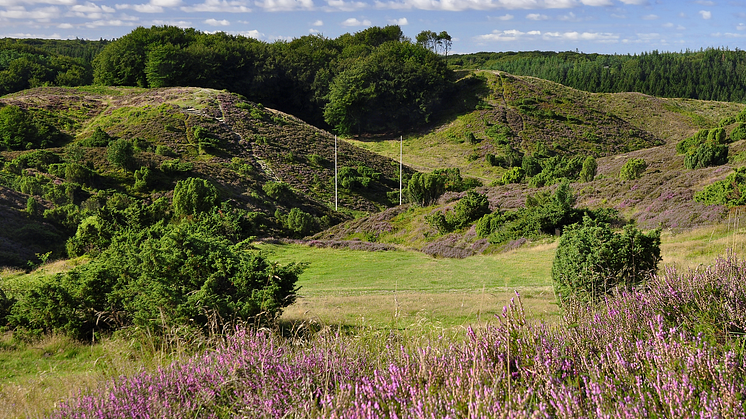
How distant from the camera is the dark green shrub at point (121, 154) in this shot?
40.0 meters

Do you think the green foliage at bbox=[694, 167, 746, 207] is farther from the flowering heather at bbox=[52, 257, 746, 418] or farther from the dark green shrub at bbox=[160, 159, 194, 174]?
the dark green shrub at bbox=[160, 159, 194, 174]

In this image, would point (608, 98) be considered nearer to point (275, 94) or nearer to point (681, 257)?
point (275, 94)

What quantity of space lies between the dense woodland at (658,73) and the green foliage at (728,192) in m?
96.0

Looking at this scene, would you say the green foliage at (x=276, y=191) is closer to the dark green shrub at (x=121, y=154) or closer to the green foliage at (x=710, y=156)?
the dark green shrub at (x=121, y=154)

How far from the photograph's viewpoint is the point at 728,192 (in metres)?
22.2

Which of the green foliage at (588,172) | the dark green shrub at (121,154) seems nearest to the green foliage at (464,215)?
the green foliage at (588,172)

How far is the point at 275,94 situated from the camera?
82688 mm

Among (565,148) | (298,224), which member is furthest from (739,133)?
(298,224)

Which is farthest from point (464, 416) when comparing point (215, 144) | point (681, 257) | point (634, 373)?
point (215, 144)

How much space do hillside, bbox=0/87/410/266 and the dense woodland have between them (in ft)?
253

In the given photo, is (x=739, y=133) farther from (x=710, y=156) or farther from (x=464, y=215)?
(x=464, y=215)

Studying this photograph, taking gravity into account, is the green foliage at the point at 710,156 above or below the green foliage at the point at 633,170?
above

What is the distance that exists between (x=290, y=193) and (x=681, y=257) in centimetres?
3317

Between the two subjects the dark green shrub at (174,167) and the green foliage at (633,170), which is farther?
the dark green shrub at (174,167)
